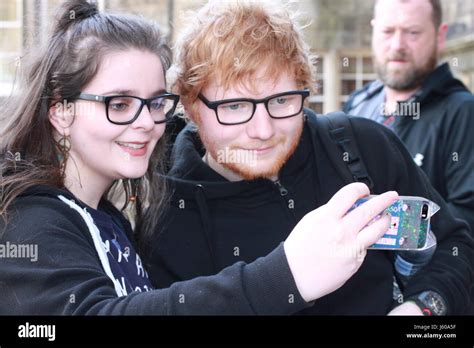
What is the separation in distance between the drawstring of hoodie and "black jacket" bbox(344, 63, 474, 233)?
3.39 feet

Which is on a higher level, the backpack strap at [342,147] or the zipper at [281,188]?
the backpack strap at [342,147]

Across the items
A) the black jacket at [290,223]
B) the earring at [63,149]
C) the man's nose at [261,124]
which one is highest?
the man's nose at [261,124]

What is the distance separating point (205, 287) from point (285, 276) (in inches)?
5.5

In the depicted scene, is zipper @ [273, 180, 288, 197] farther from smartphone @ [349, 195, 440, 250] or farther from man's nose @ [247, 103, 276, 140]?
smartphone @ [349, 195, 440, 250]

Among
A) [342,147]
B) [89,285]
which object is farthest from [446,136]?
[89,285]

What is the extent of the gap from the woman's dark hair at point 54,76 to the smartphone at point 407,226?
0.61m

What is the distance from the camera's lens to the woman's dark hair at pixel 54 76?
143cm

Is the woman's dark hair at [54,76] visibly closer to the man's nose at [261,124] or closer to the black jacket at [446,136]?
the man's nose at [261,124]

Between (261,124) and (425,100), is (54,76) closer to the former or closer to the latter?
(261,124)

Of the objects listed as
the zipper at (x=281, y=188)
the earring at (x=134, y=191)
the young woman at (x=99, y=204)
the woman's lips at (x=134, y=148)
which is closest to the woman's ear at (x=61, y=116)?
the young woman at (x=99, y=204)

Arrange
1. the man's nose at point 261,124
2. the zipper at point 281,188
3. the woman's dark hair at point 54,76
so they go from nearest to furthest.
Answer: the woman's dark hair at point 54,76 < the man's nose at point 261,124 < the zipper at point 281,188

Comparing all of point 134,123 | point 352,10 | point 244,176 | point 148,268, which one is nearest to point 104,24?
point 134,123
